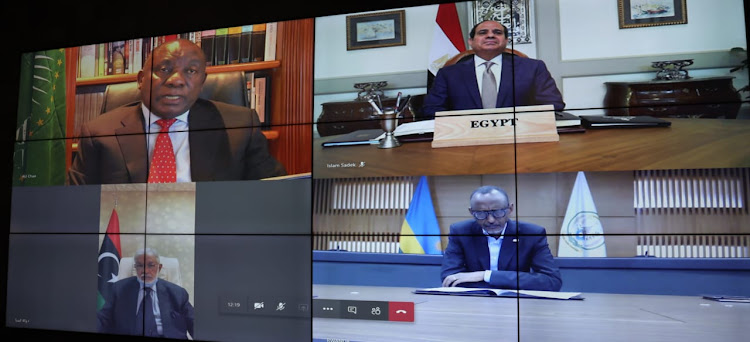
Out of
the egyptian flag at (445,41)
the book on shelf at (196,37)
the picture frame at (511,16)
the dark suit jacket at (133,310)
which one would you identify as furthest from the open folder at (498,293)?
the book on shelf at (196,37)

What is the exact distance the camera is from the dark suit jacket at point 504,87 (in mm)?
3330

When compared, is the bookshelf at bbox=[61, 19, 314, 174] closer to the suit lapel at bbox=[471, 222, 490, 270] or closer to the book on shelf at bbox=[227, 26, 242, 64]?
the book on shelf at bbox=[227, 26, 242, 64]

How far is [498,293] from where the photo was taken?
3303 millimetres

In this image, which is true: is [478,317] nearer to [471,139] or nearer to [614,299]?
[614,299]

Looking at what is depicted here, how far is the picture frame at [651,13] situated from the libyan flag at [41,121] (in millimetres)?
3434

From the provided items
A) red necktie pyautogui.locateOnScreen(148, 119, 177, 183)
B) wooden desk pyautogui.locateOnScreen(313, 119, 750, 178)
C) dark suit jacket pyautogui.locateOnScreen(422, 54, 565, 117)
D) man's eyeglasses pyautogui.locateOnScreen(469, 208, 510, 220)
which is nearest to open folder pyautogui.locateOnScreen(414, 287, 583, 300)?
man's eyeglasses pyautogui.locateOnScreen(469, 208, 510, 220)

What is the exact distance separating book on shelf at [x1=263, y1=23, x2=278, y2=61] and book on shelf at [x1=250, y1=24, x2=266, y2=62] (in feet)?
0.06

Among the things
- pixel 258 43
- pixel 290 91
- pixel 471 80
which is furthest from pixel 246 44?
pixel 471 80

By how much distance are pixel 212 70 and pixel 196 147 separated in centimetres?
48

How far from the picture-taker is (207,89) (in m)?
3.82

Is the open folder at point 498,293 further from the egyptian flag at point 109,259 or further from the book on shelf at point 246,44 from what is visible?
the egyptian flag at point 109,259

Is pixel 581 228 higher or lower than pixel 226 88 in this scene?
lower

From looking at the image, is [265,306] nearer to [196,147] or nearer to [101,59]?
[196,147]

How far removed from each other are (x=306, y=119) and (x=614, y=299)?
191cm
